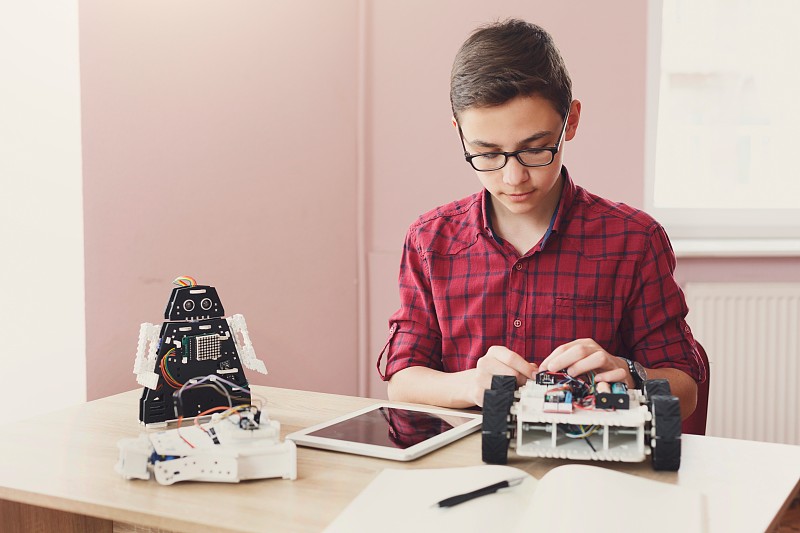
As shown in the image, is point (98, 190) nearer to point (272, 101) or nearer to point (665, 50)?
point (272, 101)

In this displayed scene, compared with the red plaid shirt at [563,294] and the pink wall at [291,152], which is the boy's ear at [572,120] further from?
the pink wall at [291,152]

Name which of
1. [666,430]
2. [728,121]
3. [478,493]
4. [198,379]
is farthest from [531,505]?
[728,121]

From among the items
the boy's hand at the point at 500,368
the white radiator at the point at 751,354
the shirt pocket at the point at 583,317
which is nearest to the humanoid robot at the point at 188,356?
the boy's hand at the point at 500,368

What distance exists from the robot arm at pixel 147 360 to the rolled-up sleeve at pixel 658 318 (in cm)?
79

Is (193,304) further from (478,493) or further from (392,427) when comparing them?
(478,493)

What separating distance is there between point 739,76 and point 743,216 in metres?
0.47

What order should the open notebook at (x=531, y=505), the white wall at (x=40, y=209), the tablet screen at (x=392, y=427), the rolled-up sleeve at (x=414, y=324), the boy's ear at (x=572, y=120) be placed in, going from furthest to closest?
1. the white wall at (x=40, y=209)
2. the rolled-up sleeve at (x=414, y=324)
3. the boy's ear at (x=572, y=120)
4. the tablet screen at (x=392, y=427)
5. the open notebook at (x=531, y=505)

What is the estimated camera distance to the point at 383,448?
40.0 inches

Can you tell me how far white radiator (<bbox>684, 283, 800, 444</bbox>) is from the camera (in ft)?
8.47

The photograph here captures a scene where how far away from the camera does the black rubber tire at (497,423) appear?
0.97 m

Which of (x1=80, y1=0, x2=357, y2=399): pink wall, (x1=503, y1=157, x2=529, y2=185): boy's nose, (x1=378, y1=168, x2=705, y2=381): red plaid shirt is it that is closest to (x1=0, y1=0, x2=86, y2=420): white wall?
(x1=80, y1=0, x2=357, y2=399): pink wall

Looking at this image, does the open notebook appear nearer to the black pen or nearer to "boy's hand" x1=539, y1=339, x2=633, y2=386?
the black pen

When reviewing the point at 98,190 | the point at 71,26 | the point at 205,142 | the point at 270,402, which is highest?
the point at 71,26

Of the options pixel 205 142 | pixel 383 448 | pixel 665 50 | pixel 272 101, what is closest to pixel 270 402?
pixel 383 448
